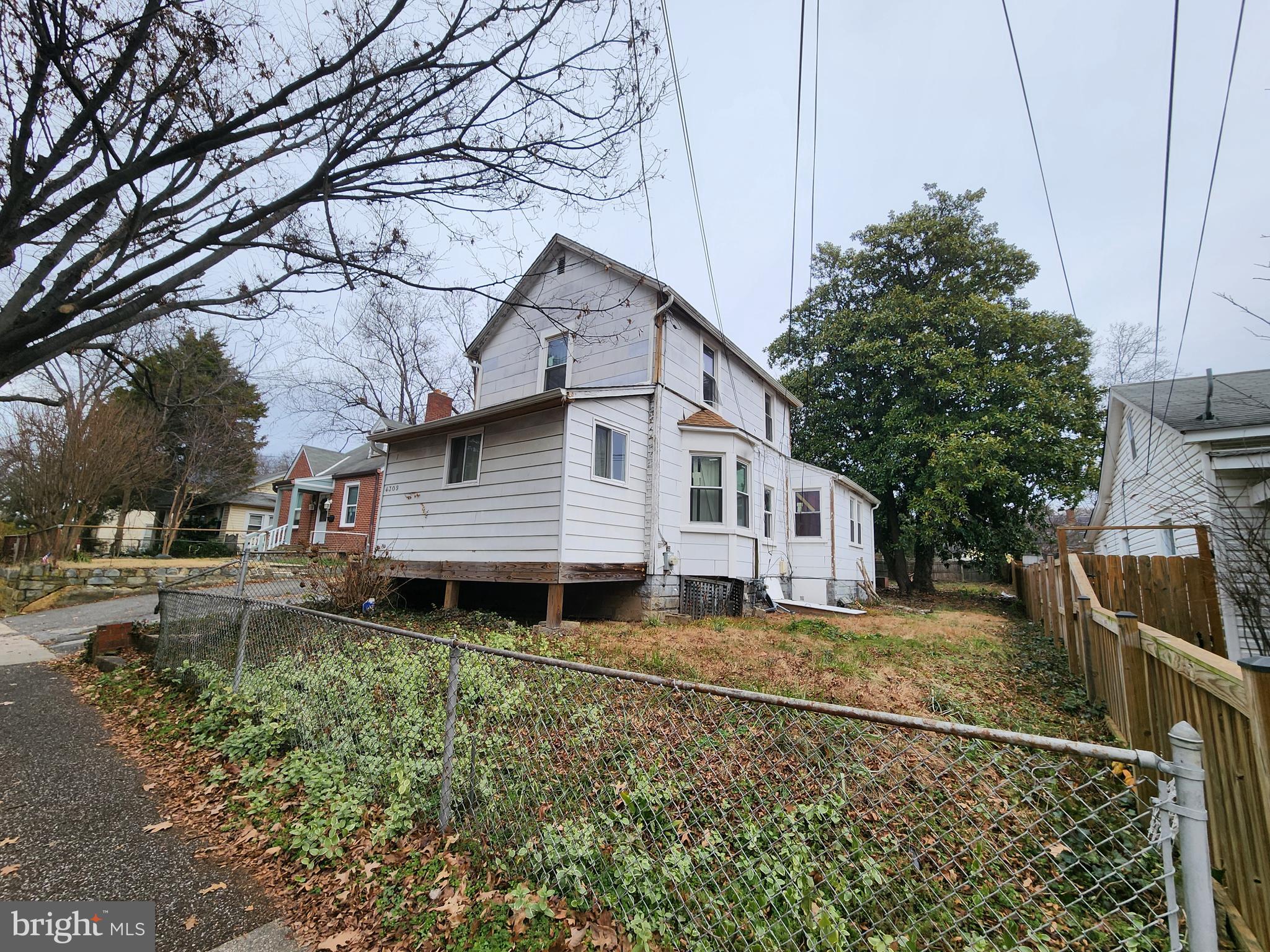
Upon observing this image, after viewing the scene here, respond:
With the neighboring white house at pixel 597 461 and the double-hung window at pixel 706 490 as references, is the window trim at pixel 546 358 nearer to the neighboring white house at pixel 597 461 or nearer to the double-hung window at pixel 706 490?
the neighboring white house at pixel 597 461

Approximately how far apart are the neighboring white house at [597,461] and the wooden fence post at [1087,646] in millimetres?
6168

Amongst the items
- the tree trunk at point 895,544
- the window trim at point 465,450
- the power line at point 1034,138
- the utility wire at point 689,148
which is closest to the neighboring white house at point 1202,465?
the power line at point 1034,138

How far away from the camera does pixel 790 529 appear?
15.3 m

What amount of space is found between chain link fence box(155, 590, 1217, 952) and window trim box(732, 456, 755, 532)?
23.5 feet

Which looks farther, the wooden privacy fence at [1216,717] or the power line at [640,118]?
the power line at [640,118]

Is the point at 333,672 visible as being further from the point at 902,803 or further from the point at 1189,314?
the point at 1189,314

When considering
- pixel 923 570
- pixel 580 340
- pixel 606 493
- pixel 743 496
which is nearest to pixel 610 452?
pixel 606 493

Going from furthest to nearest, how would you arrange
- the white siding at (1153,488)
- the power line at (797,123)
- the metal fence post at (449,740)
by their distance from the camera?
the white siding at (1153,488) → the power line at (797,123) → the metal fence post at (449,740)

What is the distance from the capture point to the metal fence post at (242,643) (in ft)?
15.9

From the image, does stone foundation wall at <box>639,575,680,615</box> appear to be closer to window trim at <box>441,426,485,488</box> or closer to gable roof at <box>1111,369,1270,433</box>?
window trim at <box>441,426,485,488</box>

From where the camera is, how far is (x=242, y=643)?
4820 millimetres

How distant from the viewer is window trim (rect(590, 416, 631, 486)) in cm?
893

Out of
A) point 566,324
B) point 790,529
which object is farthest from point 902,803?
point 790,529

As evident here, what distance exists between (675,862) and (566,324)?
10655 mm
